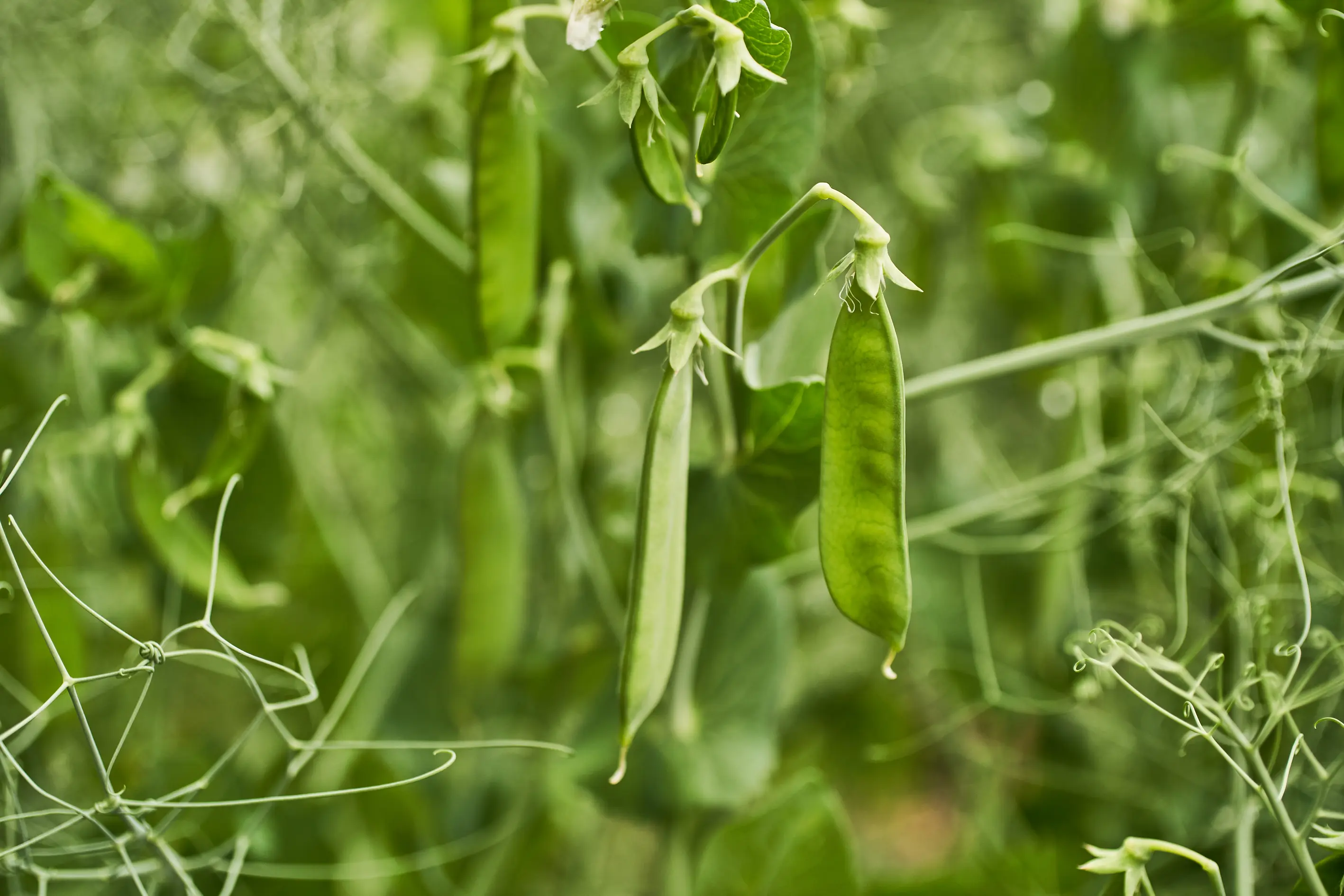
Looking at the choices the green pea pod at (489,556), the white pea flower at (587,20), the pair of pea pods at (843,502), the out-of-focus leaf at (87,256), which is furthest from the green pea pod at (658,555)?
the out-of-focus leaf at (87,256)

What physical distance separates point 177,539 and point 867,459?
39 centimetres

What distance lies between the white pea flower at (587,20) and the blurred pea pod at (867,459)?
0.38 feet

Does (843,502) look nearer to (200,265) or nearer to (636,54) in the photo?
(636,54)

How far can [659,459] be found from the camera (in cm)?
33

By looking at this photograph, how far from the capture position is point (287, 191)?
57 centimetres

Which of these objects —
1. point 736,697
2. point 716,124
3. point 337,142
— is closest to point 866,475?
point 716,124

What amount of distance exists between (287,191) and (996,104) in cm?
58

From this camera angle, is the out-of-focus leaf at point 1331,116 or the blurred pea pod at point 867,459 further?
the out-of-focus leaf at point 1331,116

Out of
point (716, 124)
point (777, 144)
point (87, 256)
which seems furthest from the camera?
point (87, 256)

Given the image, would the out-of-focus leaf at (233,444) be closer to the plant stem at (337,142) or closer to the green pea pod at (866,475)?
the plant stem at (337,142)

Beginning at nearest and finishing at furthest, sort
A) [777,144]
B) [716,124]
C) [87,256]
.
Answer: [716,124] < [777,144] < [87,256]

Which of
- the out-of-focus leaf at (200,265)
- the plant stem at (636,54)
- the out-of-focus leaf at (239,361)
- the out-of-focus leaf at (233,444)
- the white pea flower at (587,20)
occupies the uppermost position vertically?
the white pea flower at (587,20)

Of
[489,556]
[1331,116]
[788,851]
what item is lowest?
[788,851]

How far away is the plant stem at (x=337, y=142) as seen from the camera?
540mm
